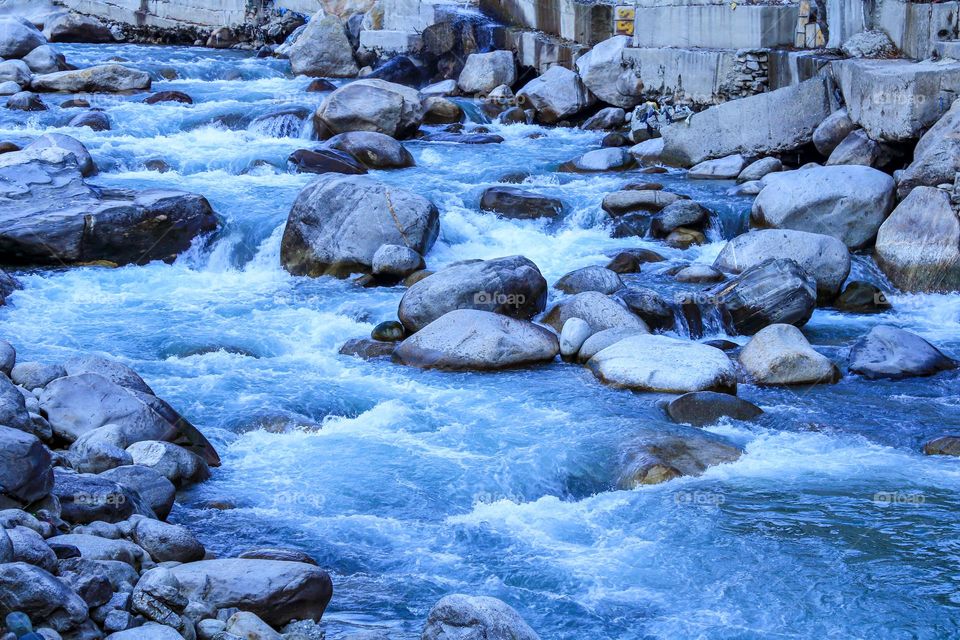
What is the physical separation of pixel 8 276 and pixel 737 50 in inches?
391

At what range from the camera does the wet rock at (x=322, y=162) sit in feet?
47.8

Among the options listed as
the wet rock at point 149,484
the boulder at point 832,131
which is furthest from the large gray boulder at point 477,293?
the boulder at point 832,131

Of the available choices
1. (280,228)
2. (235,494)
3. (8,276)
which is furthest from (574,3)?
(235,494)

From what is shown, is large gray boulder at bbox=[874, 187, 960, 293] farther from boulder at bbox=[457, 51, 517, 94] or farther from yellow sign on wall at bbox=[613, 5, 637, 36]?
boulder at bbox=[457, 51, 517, 94]

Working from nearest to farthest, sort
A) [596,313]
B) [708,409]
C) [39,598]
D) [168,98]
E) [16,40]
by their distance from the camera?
1. [39,598]
2. [708,409]
3. [596,313]
4. [168,98]
5. [16,40]

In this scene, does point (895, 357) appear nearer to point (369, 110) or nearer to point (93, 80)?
point (369, 110)

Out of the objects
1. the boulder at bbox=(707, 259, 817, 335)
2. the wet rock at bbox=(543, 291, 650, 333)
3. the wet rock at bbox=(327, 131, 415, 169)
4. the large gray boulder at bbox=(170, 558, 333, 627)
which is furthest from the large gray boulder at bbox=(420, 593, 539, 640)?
the wet rock at bbox=(327, 131, 415, 169)

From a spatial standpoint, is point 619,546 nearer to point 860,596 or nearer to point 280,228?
point 860,596

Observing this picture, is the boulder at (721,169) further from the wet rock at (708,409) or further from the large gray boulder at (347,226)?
the wet rock at (708,409)

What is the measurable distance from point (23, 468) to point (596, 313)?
216 inches

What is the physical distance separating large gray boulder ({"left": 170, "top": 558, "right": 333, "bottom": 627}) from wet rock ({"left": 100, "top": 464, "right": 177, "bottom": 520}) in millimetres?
1004

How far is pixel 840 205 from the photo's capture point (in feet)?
39.4

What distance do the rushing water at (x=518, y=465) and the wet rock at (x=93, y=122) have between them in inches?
161

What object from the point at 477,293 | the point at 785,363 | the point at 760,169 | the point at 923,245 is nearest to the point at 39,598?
the point at 477,293
